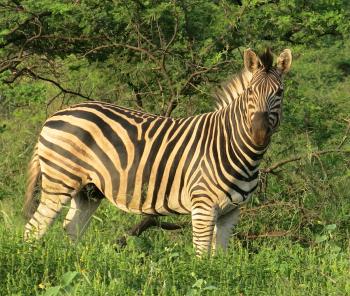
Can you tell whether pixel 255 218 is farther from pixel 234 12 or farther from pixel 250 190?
pixel 234 12

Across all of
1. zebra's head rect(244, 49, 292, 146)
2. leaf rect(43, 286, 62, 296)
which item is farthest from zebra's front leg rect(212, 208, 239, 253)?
leaf rect(43, 286, 62, 296)

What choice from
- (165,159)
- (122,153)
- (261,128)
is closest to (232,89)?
(261,128)

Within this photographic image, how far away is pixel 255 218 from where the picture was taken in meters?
8.00

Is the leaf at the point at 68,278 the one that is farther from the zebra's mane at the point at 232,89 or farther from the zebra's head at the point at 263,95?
the zebra's mane at the point at 232,89

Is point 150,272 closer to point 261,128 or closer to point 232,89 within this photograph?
point 261,128

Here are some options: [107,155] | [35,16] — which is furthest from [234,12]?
[107,155]

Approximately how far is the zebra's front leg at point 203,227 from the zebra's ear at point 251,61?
122 cm

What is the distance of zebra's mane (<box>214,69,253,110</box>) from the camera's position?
6.97m

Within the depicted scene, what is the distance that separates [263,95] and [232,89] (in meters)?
0.66

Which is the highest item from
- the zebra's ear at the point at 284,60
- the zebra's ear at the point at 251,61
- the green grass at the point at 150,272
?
the zebra's ear at the point at 284,60

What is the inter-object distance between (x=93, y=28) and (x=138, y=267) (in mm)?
4370

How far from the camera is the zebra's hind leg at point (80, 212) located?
283 inches

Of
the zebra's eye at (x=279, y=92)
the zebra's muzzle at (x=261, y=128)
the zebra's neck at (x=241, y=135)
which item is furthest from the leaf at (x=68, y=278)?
the zebra's eye at (x=279, y=92)

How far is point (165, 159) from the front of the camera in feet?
23.1
